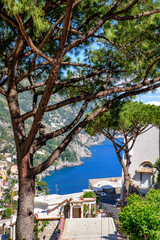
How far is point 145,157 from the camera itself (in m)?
15.2

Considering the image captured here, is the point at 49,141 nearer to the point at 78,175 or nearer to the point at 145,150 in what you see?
the point at 78,175

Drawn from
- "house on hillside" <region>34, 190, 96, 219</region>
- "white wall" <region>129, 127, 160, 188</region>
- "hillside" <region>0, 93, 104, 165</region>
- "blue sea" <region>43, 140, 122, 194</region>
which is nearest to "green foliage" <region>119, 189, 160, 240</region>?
"house on hillside" <region>34, 190, 96, 219</region>

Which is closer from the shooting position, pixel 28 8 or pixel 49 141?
pixel 28 8

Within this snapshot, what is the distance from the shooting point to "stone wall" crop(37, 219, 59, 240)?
8250mm

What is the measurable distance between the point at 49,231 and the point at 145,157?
8479 millimetres

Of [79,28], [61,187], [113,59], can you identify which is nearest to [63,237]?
[113,59]

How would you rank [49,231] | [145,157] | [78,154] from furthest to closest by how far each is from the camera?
[78,154] < [145,157] < [49,231]

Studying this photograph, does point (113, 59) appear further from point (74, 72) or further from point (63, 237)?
point (63, 237)

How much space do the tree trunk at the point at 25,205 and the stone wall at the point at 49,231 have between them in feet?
17.9

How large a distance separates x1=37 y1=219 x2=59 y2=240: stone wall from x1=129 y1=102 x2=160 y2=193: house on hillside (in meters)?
7.74

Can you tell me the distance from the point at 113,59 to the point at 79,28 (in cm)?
95

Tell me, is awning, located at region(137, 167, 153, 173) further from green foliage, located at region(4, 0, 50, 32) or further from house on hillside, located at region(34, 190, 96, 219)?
green foliage, located at region(4, 0, 50, 32)

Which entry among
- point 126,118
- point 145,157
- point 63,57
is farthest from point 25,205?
point 145,157

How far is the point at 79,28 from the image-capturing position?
466cm
